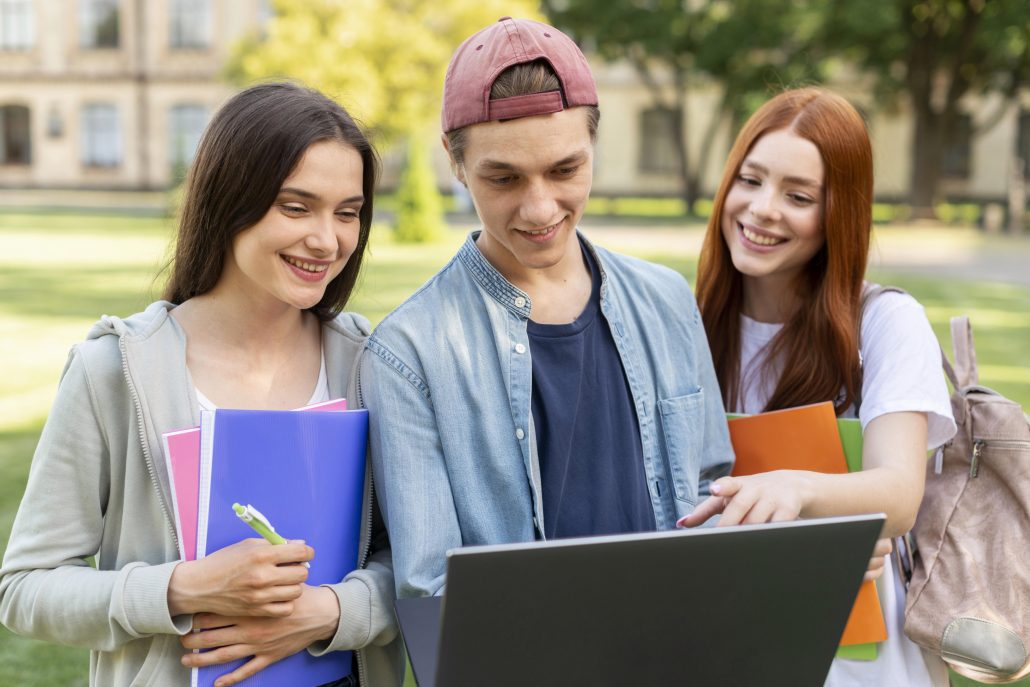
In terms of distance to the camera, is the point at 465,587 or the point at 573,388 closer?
the point at 465,587

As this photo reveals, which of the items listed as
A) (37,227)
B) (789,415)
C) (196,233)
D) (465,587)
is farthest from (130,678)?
(37,227)

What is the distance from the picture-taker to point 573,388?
190 cm

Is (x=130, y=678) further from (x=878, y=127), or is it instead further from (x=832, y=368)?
(x=878, y=127)

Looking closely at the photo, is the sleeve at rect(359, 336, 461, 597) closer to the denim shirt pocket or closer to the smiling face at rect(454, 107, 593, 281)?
the smiling face at rect(454, 107, 593, 281)

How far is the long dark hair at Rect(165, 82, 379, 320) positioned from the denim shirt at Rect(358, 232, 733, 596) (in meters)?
0.30

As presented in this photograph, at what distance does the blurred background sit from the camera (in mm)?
10016

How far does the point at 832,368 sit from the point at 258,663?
1.34m

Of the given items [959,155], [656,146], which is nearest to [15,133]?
[656,146]

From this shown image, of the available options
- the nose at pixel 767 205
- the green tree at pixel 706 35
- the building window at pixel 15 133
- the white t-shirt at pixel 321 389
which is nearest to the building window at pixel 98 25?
the building window at pixel 15 133

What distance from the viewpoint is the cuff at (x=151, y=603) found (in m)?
1.68

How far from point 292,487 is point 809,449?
1042 millimetres

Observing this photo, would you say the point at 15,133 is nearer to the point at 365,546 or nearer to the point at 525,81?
the point at 365,546

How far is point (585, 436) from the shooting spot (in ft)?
6.23

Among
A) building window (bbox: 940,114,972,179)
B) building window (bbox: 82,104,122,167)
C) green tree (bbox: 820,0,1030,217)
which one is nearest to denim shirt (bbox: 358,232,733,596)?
green tree (bbox: 820,0,1030,217)
